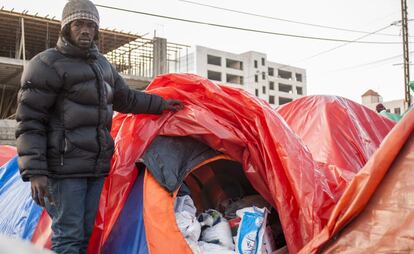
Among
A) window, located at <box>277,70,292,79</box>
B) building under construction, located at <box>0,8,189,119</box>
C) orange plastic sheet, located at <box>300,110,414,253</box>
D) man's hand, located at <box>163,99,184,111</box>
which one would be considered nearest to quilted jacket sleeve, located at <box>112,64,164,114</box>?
man's hand, located at <box>163,99,184,111</box>

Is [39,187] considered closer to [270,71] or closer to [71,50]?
[71,50]

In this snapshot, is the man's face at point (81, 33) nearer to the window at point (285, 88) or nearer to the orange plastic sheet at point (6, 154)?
the orange plastic sheet at point (6, 154)

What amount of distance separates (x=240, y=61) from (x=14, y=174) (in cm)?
4684

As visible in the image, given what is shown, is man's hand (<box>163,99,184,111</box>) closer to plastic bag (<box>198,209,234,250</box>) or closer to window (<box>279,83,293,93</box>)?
plastic bag (<box>198,209,234,250</box>)

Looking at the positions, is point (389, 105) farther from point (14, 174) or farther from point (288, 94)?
point (14, 174)

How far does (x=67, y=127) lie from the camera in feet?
7.14

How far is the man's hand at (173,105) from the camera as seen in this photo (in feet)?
9.23

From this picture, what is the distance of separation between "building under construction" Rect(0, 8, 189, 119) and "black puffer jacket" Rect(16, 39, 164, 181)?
12.5 meters

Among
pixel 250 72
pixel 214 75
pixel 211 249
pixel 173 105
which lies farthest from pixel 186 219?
pixel 250 72

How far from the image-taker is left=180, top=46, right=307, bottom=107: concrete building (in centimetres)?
4522

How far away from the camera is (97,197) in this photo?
2.35 meters

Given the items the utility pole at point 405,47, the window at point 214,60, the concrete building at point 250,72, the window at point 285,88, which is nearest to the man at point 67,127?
the utility pole at point 405,47

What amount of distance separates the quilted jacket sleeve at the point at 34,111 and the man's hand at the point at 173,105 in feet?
2.68

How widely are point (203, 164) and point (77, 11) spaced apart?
1.27 metres
